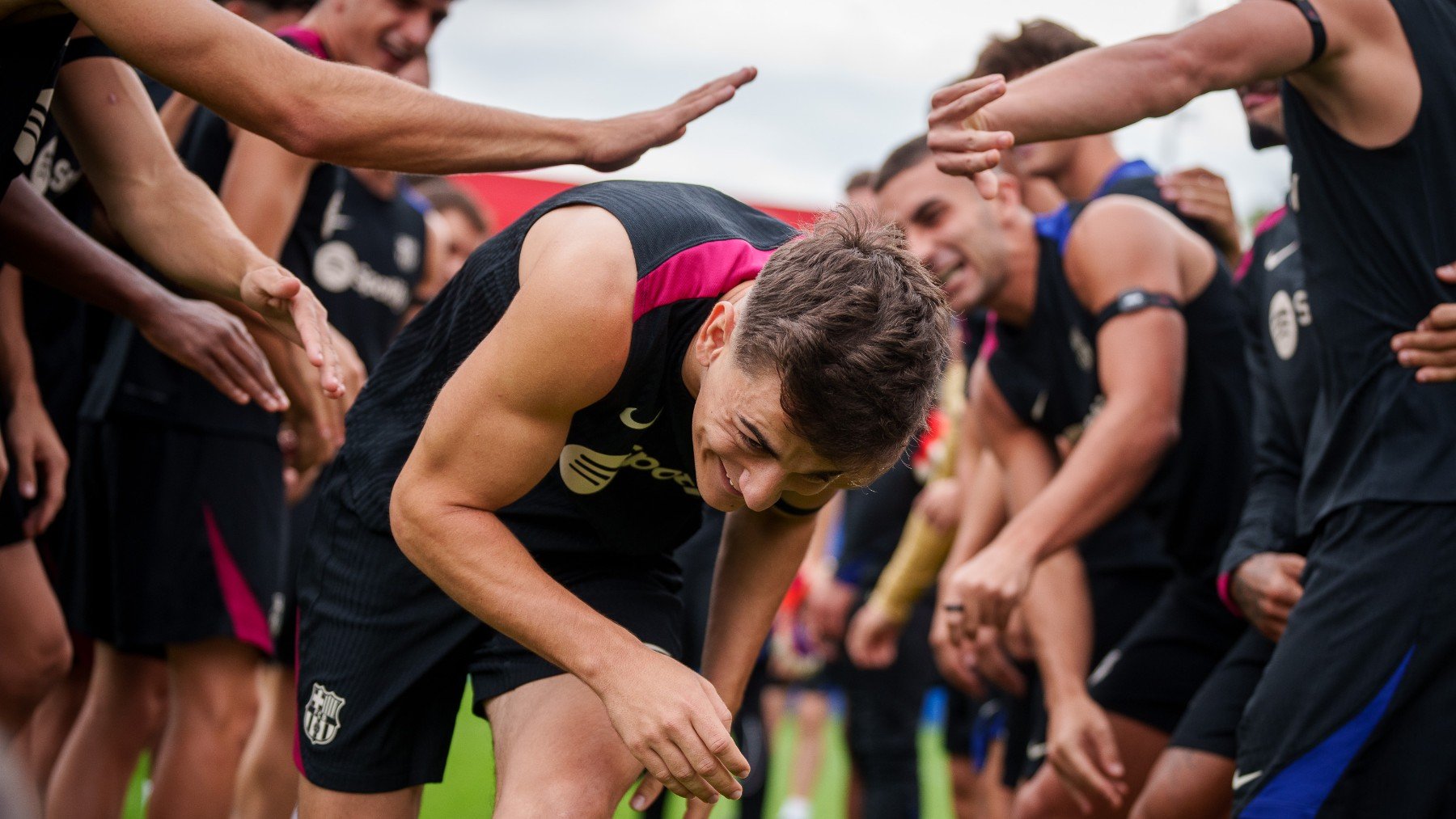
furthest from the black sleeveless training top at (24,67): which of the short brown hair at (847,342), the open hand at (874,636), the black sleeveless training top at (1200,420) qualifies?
the open hand at (874,636)

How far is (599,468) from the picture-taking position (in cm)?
263

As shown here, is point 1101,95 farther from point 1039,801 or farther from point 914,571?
point 914,571

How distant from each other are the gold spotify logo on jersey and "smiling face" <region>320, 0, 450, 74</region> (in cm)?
207

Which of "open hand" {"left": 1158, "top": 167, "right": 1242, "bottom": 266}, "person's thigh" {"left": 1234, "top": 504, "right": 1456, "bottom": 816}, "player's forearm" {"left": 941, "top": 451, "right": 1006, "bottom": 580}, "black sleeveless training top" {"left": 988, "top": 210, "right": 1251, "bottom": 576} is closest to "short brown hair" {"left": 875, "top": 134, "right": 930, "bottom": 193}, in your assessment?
"black sleeveless training top" {"left": 988, "top": 210, "right": 1251, "bottom": 576}

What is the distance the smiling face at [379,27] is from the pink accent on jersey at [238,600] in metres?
1.45

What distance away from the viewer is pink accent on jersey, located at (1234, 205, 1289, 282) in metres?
→ 3.90

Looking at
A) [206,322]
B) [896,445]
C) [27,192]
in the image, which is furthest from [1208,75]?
[27,192]

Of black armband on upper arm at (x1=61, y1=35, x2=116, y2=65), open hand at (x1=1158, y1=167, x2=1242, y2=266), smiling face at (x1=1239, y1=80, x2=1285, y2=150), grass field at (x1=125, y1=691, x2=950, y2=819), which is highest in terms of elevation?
black armband on upper arm at (x1=61, y1=35, x2=116, y2=65)

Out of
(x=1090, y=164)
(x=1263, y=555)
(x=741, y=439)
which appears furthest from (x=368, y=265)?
(x=1263, y=555)

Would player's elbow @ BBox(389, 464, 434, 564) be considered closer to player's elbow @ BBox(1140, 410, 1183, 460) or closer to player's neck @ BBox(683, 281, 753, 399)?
player's neck @ BBox(683, 281, 753, 399)

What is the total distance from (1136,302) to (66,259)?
9.01 feet

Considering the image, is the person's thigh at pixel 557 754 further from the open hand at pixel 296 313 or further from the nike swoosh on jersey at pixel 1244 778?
the nike swoosh on jersey at pixel 1244 778

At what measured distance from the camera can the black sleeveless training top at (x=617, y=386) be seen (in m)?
2.41

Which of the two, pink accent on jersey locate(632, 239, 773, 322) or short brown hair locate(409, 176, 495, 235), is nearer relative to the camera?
pink accent on jersey locate(632, 239, 773, 322)
